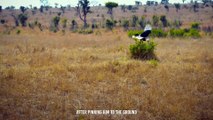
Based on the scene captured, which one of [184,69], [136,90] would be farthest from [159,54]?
[136,90]

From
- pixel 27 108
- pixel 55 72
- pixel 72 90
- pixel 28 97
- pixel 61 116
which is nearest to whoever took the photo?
pixel 61 116

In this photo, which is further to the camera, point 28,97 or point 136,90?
point 136,90

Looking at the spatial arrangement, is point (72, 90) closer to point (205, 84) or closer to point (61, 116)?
point (61, 116)

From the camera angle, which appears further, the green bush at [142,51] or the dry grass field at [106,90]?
the green bush at [142,51]

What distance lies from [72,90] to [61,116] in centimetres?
175

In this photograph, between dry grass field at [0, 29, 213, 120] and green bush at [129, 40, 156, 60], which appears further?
green bush at [129, 40, 156, 60]

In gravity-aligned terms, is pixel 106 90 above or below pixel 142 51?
below

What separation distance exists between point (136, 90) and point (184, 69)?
332 centimetres

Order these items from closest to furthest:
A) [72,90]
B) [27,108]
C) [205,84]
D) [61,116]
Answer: [61,116], [27,108], [72,90], [205,84]

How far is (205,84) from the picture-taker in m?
8.15

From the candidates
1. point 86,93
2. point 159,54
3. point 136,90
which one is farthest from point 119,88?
point 159,54

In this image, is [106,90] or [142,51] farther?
[142,51]

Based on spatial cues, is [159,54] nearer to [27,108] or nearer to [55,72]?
[55,72]

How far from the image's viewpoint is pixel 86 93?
732 centimetres
